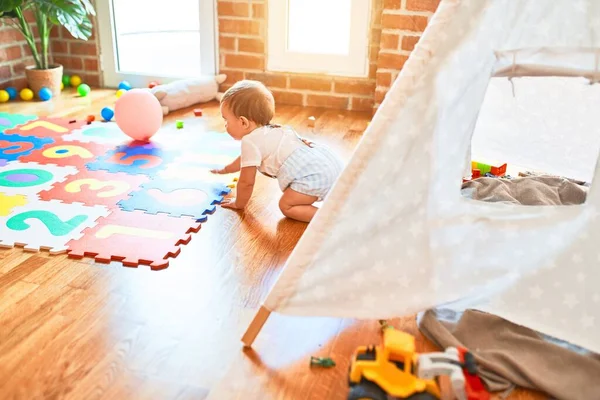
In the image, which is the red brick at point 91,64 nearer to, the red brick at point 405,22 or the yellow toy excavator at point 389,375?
the red brick at point 405,22

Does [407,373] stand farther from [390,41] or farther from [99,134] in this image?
[390,41]

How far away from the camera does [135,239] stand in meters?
1.79

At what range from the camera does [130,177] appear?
225cm

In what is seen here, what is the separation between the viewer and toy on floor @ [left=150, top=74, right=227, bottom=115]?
3109 mm

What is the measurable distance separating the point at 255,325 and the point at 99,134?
1732 mm

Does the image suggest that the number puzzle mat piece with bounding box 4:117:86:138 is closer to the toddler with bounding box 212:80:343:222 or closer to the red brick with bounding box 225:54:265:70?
the red brick with bounding box 225:54:265:70

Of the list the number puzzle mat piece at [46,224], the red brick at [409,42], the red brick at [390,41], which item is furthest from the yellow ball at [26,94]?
the red brick at [409,42]

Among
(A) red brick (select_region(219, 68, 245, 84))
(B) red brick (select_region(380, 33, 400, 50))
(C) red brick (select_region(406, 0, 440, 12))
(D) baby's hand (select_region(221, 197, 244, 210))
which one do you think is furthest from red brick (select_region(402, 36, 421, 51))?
(D) baby's hand (select_region(221, 197, 244, 210))

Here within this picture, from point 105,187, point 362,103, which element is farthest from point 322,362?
point 362,103

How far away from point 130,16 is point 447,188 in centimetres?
299

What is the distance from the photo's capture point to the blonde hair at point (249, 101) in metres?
1.94

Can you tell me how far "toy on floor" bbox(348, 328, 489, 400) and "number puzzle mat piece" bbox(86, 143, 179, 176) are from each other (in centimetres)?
142

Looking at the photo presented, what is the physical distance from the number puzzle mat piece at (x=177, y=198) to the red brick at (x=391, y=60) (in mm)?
1239

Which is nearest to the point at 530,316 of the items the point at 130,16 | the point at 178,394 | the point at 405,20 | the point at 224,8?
the point at 178,394
